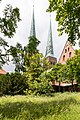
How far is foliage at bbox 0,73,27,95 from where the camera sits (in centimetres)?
4619

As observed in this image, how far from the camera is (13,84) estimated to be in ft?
156

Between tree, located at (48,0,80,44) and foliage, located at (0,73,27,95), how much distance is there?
2975cm

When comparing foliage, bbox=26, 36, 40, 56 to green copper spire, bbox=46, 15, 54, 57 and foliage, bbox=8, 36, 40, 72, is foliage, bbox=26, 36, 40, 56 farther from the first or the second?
green copper spire, bbox=46, 15, 54, 57

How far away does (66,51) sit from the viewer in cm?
8194

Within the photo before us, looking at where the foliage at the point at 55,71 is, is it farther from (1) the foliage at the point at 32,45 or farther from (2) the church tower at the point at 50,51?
(1) the foliage at the point at 32,45

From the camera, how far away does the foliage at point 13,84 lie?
152 ft

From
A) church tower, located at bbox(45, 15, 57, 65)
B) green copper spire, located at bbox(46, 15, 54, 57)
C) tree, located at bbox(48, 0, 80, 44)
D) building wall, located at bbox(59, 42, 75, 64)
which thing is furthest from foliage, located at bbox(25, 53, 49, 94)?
green copper spire, located at bbox(46, 15, 54, 57)

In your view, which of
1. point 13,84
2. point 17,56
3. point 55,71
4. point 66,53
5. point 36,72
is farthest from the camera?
point 66,53

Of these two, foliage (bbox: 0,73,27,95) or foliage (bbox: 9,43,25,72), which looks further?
foliage (bbox: 0,73,27,95)

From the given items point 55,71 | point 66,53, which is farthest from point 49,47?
point 55,71

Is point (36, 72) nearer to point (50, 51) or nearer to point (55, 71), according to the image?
point (55, 71)

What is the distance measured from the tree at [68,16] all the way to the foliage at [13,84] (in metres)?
29.8

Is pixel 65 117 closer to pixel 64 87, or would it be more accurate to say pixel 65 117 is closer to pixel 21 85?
pixel 21 85

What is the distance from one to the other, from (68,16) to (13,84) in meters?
32.3
